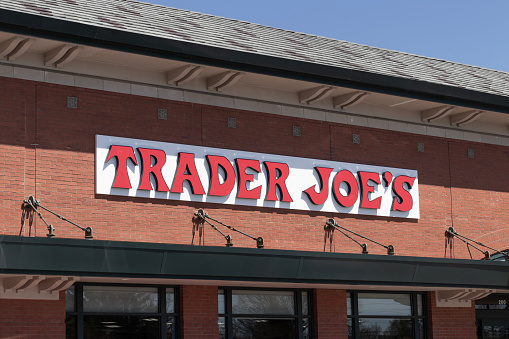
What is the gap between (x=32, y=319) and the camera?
14195mm

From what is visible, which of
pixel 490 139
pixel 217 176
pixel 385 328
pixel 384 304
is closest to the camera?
pixel 217 176

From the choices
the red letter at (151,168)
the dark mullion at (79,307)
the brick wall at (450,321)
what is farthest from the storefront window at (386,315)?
the dark mullion at (79,307)

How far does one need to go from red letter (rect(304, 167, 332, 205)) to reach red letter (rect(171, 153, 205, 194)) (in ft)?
8.19

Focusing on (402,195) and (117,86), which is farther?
(402,195)

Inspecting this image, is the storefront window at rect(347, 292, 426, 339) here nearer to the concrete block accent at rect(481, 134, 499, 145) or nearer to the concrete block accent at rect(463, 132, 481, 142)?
the concrete block accent at rect(463, 132, 481, 142)

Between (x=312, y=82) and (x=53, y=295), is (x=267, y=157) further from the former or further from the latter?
(x=53, y=295)

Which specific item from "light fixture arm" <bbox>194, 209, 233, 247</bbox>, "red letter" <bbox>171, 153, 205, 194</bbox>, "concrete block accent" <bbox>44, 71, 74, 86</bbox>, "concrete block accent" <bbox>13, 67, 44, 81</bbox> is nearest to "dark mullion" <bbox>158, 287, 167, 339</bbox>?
"light fixture arm" <bbox>194, 209, 233, 247</bbox>

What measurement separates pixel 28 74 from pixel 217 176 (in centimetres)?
400

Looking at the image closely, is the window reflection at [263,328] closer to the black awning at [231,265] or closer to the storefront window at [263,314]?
the storefront window at [263,314]

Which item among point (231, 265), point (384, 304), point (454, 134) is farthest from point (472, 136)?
point (231, 265)

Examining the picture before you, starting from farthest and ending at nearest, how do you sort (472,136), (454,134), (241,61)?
(472,136) < (454,134) < (241,61)

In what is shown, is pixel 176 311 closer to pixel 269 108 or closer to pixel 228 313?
pixel 228 313

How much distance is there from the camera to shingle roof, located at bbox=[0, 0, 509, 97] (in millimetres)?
15430

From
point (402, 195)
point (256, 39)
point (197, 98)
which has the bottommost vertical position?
point (402, 195)
